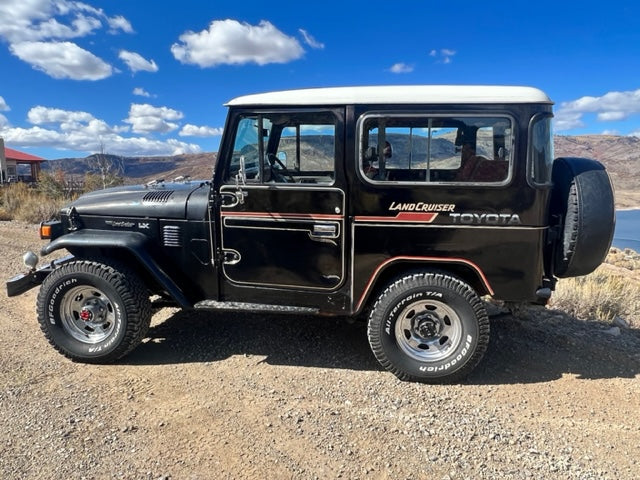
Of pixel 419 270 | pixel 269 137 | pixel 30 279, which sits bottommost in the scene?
pixel 30 279

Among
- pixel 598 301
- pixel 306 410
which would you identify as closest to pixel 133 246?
pixel 306 410

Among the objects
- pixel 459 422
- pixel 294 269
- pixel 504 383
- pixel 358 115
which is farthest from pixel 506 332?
pixel 358 115

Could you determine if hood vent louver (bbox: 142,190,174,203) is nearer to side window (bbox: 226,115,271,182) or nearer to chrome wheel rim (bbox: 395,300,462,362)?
side window (bbox: 226,115,271,182)

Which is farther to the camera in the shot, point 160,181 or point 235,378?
point 160,181

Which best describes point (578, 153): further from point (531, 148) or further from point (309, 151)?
point (309, 151)

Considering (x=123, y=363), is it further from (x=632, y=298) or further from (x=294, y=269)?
(x=632, y=298)

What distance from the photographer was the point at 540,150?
348 cm

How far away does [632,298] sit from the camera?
19.7ft

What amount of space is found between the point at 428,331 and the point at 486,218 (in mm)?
1037

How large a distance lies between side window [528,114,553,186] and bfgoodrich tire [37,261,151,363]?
133 inches

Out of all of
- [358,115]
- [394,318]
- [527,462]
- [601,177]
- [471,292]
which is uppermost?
[358,115]

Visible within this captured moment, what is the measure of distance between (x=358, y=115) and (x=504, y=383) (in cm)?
249

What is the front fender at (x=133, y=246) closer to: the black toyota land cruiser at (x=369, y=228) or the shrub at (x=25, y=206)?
the black toyota land cruiser at (x=369, y=228)

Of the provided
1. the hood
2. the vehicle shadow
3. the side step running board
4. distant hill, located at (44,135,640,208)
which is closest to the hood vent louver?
the hood
